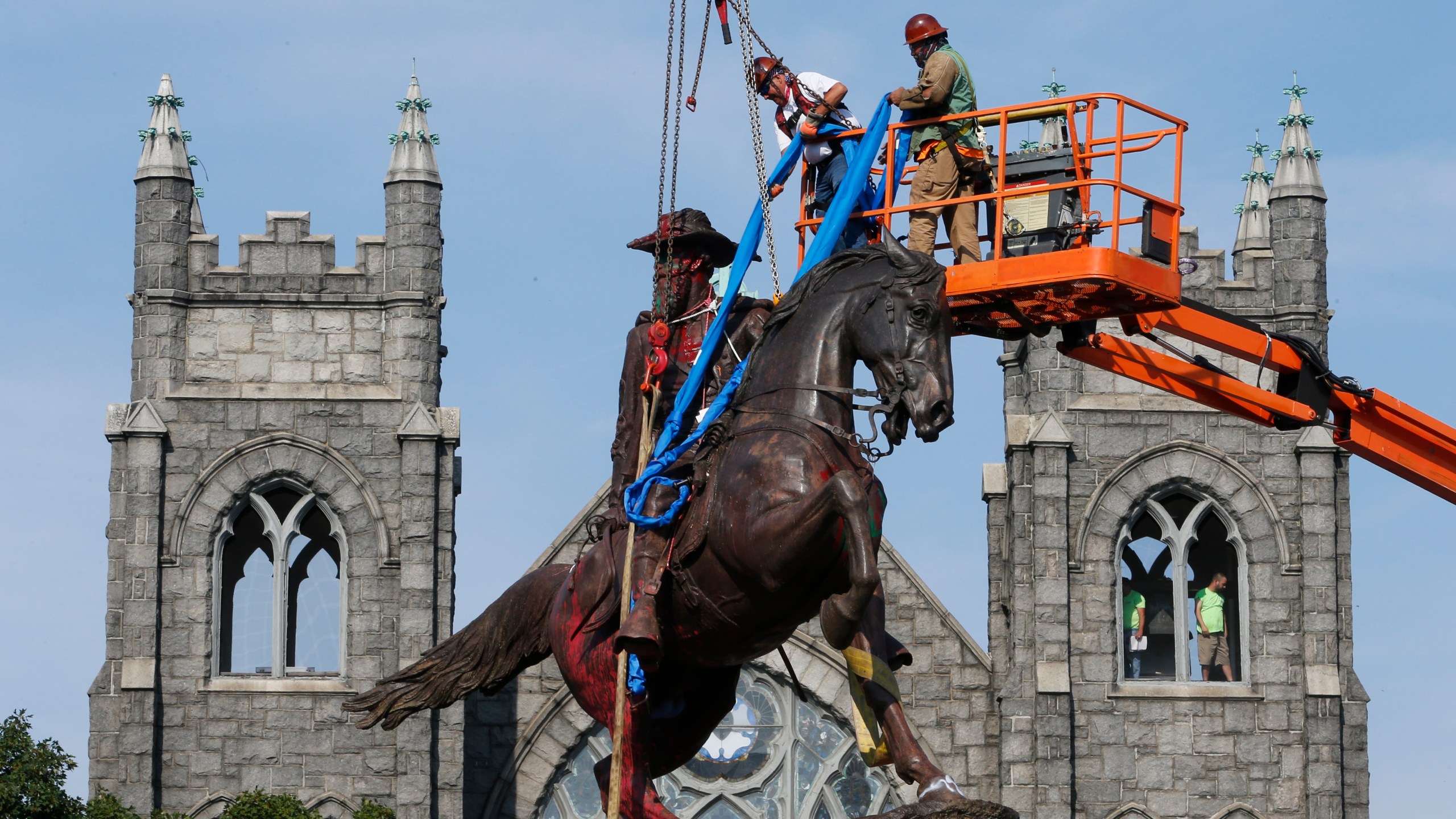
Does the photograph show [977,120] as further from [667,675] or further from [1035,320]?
[667,675]

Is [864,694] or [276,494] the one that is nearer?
[864,694]

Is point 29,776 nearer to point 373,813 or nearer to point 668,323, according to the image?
point 373,813

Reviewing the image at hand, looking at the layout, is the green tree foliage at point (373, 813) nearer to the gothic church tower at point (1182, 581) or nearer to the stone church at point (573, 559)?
the stone church at point (573, 559)

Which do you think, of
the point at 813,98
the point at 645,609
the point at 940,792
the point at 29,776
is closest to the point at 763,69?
the point at 813,98

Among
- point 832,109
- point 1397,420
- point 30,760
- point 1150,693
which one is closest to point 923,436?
point 832,109

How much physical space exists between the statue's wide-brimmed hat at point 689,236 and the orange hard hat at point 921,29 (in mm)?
1539

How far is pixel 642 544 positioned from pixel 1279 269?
18.2 m

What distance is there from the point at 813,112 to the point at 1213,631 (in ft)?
53.8

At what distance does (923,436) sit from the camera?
38.8 ft

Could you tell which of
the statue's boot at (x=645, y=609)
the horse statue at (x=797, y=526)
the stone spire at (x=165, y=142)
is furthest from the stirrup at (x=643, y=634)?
the stone spire at (x=165, y=142)

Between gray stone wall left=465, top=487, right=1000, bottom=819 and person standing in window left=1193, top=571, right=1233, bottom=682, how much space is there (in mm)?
2474

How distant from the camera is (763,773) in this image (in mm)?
29109

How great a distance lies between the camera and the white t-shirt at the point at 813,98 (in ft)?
46.2

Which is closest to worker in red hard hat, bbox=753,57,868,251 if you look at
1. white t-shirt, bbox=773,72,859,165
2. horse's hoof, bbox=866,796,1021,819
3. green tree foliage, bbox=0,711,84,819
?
white t-shirt, bbox=773,72,859,165
